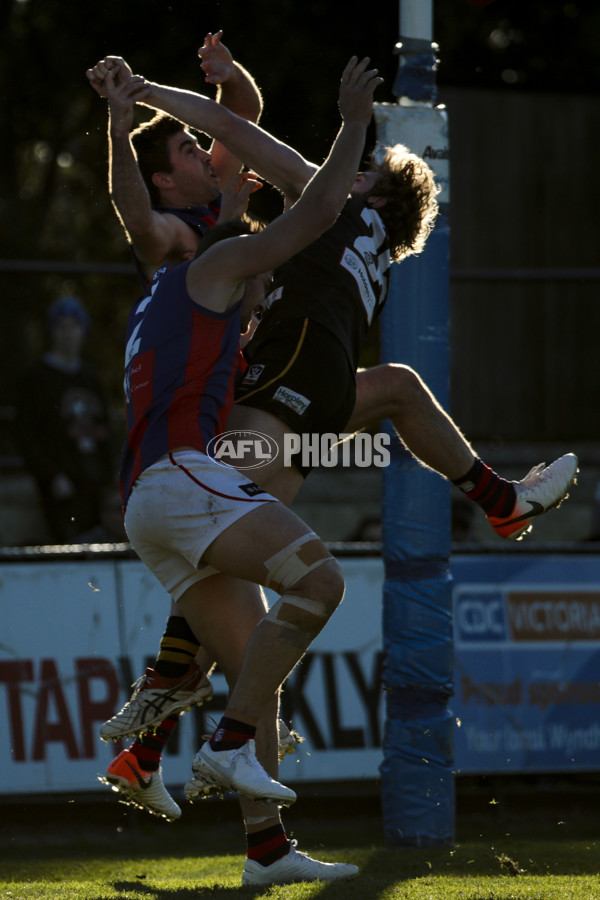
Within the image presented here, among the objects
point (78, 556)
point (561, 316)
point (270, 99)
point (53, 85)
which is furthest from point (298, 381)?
point (53, 85)

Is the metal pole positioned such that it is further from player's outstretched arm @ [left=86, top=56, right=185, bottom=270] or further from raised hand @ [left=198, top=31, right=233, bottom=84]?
player's outstretched arm @ [left=86, top=56, right=185, bottom=270]

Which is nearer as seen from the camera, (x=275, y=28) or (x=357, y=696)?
(x=357, y=696)

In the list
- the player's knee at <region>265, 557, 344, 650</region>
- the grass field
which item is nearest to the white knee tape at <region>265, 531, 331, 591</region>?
the player's knee at <region>265, 557, 344, 650</region>

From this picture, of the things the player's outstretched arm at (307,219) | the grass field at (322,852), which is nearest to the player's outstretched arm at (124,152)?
the player's outstretched arm at (307,219)

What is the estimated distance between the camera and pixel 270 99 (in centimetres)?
1353

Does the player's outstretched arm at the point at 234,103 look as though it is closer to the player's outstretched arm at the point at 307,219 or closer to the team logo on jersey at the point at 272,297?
the team logo on jersey at the point at 272,297

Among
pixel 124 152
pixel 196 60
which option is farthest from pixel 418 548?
pixel 196 60

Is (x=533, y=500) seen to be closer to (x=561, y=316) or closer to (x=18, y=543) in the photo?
(x=18, y=543)

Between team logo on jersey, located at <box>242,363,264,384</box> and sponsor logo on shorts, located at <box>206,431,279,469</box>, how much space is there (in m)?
0.23

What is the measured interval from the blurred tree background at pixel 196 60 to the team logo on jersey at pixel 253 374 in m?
6.63

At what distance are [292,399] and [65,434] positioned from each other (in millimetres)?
5135

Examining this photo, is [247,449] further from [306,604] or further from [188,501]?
[306,604]

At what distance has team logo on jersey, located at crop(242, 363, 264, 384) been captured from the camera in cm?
473

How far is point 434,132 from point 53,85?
9.46 m
